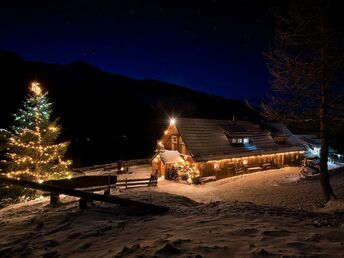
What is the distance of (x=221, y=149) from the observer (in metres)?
27.1

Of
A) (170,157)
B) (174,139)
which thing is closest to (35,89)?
(170,157)

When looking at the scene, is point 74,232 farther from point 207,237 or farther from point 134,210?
point 207,237

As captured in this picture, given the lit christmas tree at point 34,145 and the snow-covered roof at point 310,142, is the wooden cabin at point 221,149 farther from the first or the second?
the lit christmas tree at point 34,145

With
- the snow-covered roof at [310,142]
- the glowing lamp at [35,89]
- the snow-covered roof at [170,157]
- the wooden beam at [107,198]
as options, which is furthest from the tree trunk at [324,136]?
the snow-covered roof at [310,142]

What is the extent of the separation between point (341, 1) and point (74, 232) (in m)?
15.8

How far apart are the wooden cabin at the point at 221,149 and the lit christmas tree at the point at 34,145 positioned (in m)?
11.0

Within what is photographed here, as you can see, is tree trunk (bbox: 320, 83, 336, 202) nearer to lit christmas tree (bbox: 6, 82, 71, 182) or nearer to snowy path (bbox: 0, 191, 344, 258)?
snowy path (bbox: 0, 191, 344, 258)

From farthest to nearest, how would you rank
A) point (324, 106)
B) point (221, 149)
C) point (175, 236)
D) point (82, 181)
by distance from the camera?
point (221, 149) → point (82, 181) → point (324, 106) → point (175, 236)

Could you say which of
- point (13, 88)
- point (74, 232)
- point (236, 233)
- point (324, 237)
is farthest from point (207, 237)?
point (13, 88)

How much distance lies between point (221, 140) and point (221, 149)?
168 cm

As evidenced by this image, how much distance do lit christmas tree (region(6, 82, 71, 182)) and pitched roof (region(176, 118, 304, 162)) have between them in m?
12.9

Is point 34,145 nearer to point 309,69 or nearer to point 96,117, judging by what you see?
point 309,69

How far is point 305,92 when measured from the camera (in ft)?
42.5

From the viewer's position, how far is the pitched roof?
1023 inches
